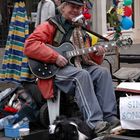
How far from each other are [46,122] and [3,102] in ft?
2.27

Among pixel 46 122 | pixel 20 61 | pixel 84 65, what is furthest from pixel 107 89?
pixel 20 61

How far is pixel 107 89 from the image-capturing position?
473 centimetres

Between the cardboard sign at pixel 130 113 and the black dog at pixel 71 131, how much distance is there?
0.46 metres

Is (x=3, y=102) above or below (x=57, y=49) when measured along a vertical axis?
below

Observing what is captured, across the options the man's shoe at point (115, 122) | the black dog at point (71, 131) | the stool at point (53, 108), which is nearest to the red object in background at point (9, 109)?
the stool at point (53, 108)

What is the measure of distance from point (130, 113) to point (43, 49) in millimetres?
1297

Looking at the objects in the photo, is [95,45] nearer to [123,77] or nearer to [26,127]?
[123,77]

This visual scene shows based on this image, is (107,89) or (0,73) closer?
(107,89)

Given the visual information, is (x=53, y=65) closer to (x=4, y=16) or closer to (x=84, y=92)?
(x=84, y=92)

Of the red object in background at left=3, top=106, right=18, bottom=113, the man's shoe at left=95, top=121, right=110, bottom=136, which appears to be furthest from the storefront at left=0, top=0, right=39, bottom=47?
the man's shoe at left=95, top=121, right=110, bottom=136

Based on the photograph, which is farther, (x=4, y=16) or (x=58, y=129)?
(x=4, y=16)

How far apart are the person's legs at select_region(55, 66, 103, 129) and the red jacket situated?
20cm

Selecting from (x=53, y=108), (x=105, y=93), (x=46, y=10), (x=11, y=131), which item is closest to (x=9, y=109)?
(x=11, y=131)

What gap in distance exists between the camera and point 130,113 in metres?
3.80
